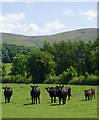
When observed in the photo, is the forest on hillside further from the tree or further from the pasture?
the pasture

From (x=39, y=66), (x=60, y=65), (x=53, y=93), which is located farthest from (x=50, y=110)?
(x=60, y=65)

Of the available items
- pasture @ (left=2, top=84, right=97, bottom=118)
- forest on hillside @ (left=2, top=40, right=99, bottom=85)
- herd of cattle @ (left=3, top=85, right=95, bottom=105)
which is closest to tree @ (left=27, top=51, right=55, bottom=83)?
forest on hillside @ (left=2, top=40, right=99, bottom=85)

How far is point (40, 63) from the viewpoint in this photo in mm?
87188

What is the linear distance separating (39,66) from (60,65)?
16.5m

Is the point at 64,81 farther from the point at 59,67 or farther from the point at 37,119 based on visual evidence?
the point at 37,119

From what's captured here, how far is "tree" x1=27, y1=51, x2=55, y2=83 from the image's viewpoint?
8675cm

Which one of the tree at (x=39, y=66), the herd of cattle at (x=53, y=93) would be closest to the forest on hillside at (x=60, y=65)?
the tree at (x=39, y=66)

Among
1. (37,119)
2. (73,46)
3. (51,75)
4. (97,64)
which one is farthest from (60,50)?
(37,119)

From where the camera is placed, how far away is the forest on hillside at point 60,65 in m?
82.8

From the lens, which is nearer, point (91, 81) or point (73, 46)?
point (91, 81)

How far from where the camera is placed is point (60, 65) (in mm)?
101000

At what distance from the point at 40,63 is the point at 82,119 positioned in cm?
7102

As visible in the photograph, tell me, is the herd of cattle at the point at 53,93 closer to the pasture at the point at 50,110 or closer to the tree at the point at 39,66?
the pasture at the point at 50,110

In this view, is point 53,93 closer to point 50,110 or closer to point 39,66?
point 50,110
